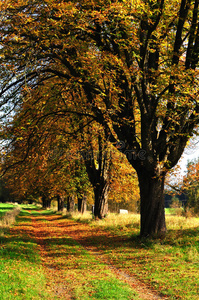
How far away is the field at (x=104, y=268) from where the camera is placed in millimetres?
6402

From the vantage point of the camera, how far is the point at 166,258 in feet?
30.5

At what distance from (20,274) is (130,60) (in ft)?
29.5

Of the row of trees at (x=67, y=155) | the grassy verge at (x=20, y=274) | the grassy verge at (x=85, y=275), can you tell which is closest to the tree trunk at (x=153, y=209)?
the grassy verge at (x=85, y=275)

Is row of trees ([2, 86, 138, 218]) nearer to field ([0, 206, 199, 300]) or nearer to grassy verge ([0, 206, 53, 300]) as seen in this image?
field ([0, 206, 199, 300])

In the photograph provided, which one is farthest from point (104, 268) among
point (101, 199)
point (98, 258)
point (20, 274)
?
point (101, 199)

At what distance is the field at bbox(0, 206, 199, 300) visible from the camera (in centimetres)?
640

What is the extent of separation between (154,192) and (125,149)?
2221mm

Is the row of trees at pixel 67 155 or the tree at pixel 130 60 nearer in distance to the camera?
the tree at pixel 130 60

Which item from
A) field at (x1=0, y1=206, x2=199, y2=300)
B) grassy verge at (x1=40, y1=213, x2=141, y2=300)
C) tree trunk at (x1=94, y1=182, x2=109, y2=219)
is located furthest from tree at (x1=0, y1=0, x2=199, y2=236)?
tree trunk at (x1=94, y1=182, x2=109, y2=219)

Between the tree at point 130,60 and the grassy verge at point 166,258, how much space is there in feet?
3.72

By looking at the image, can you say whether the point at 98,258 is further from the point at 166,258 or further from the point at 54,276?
the point at 54,276

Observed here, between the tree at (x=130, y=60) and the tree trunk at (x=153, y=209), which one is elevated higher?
the tree at (x=130, y=60)

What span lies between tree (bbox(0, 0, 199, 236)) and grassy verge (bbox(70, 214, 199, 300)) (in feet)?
3.72

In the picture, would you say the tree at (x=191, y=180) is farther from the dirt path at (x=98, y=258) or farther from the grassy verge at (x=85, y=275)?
the grassy verge at (x=85, y=275)
